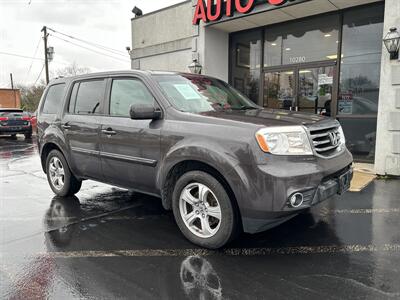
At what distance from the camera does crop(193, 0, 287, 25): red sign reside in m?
8.86

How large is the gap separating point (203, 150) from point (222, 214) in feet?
2.16

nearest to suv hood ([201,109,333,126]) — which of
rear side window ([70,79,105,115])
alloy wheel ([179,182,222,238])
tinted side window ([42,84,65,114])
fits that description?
alloy wheel ([179,182,222,238])

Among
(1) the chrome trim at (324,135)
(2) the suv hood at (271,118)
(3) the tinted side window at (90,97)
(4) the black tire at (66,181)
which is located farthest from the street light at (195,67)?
(1) the chrome trim at (324,135)

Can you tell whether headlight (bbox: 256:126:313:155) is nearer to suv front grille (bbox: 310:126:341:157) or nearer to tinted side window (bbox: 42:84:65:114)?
suv front grille (bbox: 310:126:341:157)

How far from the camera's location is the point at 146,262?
338cm

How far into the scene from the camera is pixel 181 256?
3486 mm

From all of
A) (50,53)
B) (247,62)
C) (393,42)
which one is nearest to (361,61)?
(393,42)

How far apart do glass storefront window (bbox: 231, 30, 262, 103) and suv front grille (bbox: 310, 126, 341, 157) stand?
700 cm

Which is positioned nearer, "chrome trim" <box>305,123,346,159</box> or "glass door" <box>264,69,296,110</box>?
"chrome trim" <box>305,123,346,159</box>

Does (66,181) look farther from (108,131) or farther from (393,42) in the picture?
(393,42)

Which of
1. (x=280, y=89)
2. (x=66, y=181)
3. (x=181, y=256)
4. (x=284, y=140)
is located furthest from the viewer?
(x=280, y=89)

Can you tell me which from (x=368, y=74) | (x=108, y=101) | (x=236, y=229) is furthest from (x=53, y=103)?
(x=368, y=74)

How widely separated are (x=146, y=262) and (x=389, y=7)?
671 cm

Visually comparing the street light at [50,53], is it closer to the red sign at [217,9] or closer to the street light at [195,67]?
the street light at [195,67]
